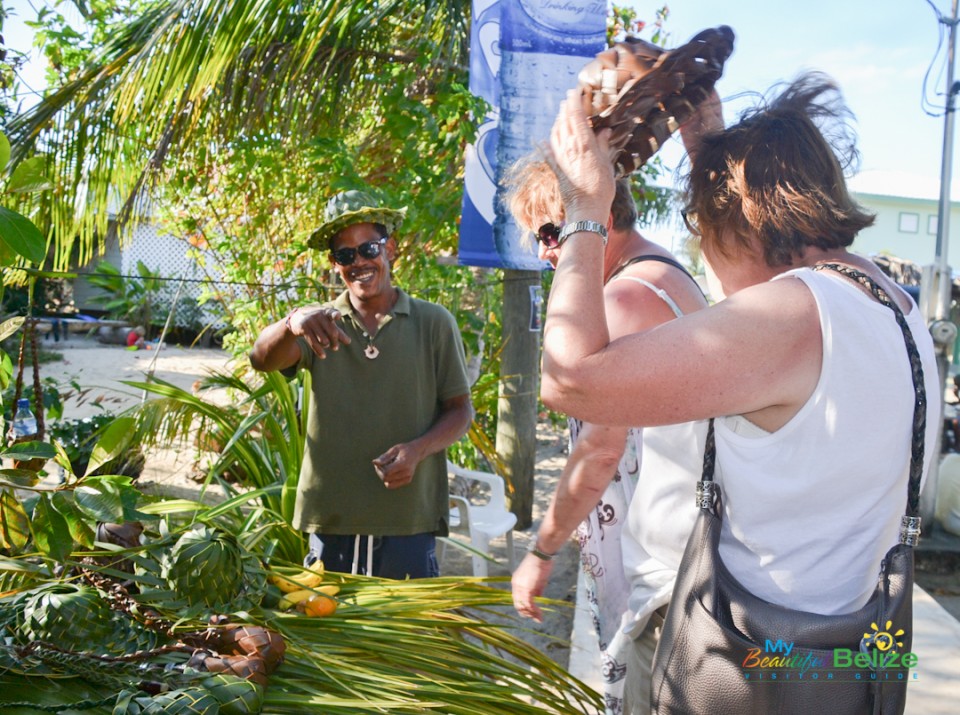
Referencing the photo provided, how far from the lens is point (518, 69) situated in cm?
453

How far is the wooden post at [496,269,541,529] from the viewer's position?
18.9 feet

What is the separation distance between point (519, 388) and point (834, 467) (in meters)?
4.65

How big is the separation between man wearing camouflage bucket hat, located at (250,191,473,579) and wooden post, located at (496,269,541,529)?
9.34 feet

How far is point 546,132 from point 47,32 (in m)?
3.98

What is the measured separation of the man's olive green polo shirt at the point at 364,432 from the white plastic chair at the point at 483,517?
6.67 feet

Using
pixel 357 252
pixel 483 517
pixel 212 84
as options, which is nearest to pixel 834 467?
pixel 357 252

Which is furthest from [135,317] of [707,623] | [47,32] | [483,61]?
[707,623]

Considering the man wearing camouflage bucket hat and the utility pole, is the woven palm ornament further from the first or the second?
the utility pole

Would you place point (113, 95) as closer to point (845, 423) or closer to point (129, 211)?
point (129, 211)

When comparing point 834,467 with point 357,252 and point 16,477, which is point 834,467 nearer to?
point 16,477

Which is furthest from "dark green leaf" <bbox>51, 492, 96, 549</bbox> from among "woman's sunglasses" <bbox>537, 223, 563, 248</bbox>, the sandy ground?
"woman's sunglasses" <bbox>537, 223, 563, 248</bbox>

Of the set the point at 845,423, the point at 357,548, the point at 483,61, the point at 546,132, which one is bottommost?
the point at 357,548

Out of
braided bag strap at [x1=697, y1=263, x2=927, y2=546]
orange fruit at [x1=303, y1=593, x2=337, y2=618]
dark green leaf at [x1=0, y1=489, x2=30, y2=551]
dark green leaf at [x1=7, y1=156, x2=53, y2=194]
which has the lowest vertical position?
orange fruit at [x1=303, y1=593, x2=337, y2=618]

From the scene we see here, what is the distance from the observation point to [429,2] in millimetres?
5395
